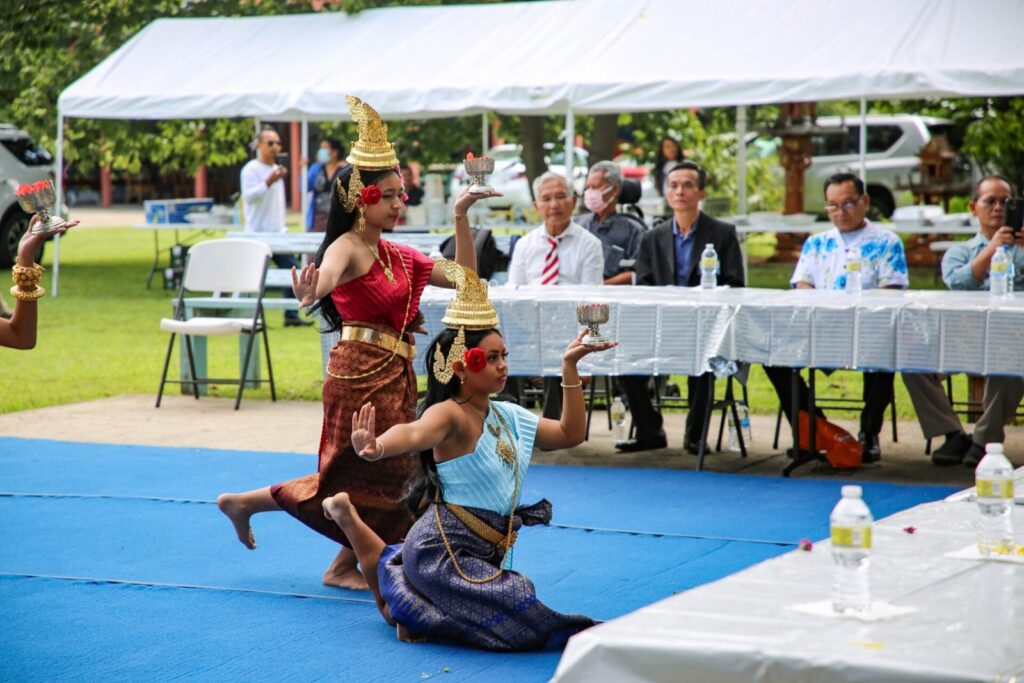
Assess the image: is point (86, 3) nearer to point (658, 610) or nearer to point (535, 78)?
point (535, 78)

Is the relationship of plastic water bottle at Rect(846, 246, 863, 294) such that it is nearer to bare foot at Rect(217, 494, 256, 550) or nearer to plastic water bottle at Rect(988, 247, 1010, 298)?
plastic water bottle at Rect(988, 247, 1010, 298)

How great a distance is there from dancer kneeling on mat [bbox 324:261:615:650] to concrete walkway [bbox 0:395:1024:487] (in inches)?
132

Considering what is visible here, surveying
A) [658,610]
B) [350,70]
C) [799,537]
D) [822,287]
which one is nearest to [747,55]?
[350,70]

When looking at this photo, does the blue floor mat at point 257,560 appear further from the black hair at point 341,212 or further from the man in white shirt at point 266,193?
the man in white shirt at point 266,193

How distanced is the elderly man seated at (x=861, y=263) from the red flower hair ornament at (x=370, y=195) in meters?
3.37

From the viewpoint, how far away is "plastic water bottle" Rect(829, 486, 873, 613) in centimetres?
303

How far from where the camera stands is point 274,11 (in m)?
20.1

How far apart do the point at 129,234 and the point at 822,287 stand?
23.7 metres

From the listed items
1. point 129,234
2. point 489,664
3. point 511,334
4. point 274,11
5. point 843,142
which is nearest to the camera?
point 489,664

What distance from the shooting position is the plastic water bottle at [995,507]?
3424 mm

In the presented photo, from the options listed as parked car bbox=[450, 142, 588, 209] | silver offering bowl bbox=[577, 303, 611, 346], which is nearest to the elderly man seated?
silver offering bowl bbox=[577, 303, 611, 346]

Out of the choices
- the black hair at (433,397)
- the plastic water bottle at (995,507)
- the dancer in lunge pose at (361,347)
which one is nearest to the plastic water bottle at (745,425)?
the dancer in lunge pose at (361,347)

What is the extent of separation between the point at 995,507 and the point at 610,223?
661 cm

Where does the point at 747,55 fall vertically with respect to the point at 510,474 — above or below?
above
